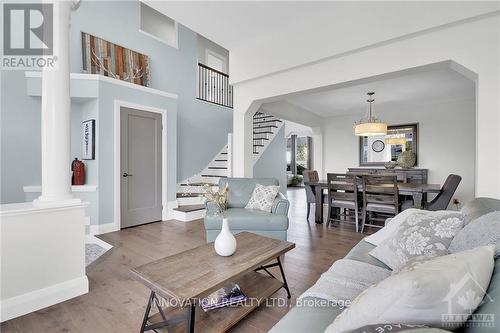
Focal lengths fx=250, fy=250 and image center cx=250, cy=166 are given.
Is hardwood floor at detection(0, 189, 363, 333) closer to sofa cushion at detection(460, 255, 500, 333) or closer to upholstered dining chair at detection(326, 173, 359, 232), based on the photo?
upholstered dining chair at detection(326, 173, 359, 232)

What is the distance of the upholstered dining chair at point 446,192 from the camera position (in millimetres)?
3537

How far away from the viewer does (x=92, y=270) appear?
8.50 ft

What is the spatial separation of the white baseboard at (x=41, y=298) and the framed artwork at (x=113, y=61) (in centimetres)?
385

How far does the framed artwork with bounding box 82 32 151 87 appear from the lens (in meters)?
4.54

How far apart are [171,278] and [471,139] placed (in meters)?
6.89

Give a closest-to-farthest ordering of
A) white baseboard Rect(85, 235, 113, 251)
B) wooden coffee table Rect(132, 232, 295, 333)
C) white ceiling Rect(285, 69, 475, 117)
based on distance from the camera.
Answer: wooden coffee table Rect(132, 232, 295, 333) < white baseboard Rect(85, 235, 113, 251) < white ceiling Rect(285, 69, 475, 117)

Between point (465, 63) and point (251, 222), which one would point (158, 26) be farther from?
point (465, 63)

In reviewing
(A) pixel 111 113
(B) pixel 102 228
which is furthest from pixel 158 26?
(B) pixel 102 228

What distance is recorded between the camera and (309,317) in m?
1.08

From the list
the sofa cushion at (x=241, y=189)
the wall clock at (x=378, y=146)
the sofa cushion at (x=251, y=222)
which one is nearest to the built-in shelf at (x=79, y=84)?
the sofa cushion at (x=241, y=189)

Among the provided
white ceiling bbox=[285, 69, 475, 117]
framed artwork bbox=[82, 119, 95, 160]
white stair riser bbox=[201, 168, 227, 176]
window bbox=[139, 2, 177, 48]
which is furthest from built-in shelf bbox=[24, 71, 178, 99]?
white ceiling bbox=[285, 69, 475, 117]

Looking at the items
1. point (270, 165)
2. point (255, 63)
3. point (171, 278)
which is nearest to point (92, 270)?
point (171, 278)

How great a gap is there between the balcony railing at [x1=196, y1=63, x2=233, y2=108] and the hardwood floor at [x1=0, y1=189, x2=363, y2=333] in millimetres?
3692

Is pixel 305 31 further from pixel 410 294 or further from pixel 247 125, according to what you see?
pixel 410 294
